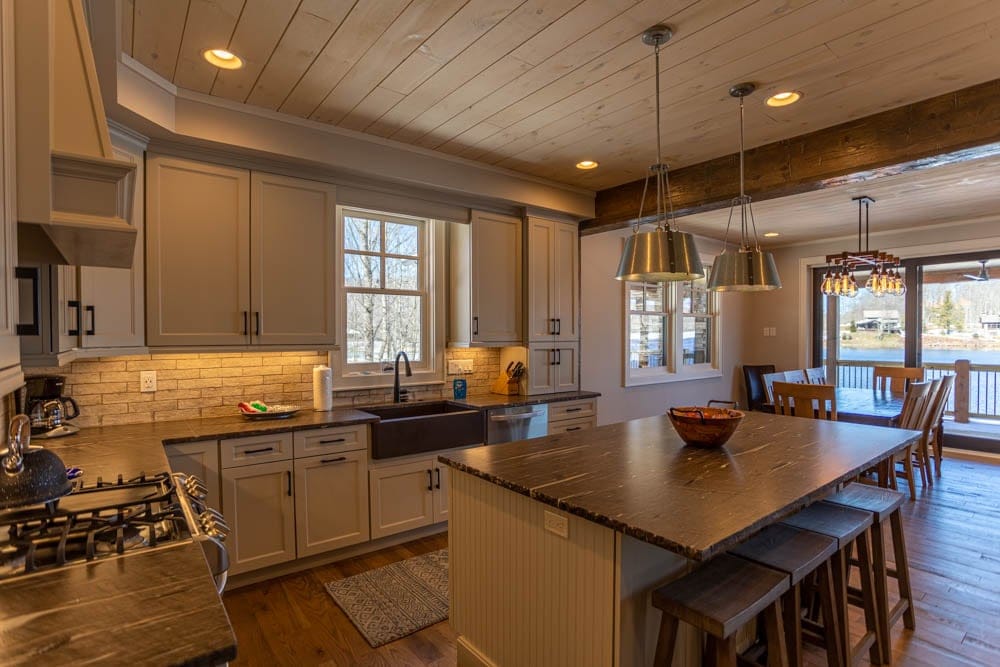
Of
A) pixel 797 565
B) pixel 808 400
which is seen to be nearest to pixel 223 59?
pixel 797 565

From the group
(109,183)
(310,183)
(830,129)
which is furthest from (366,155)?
(830,129)

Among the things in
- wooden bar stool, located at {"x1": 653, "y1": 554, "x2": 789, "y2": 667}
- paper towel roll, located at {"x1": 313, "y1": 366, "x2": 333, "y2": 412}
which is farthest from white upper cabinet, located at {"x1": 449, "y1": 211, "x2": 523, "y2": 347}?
wooden bar stool, located at {"x1": 653, "y1": 554, "x2": 789, "y2": 667}

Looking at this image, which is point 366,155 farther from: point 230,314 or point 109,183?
point 109,183

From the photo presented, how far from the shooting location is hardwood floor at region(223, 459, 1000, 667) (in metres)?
2.18

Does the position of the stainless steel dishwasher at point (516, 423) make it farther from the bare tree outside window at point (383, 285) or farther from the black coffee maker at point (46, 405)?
the black coffee maker at point (46, 405)

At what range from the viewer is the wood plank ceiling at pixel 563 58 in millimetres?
1911

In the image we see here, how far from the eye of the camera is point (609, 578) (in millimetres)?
1512

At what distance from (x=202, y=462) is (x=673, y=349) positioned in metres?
4.64

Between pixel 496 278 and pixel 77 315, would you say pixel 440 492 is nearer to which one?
pixel 496 278

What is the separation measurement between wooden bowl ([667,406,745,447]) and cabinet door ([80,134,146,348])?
2.55 m

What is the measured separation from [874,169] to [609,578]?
2617 millimetres

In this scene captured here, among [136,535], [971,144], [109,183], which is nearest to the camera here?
[109,183]

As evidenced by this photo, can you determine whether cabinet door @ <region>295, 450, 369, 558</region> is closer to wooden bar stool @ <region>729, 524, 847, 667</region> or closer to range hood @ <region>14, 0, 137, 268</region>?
range hood @ <region>14, 0, 137, 268</region>

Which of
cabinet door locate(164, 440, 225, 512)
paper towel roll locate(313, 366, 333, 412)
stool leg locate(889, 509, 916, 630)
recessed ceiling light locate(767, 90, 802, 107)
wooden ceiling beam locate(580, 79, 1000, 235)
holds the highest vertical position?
recessed ceiling light locate(767, 90, 802, 107)
